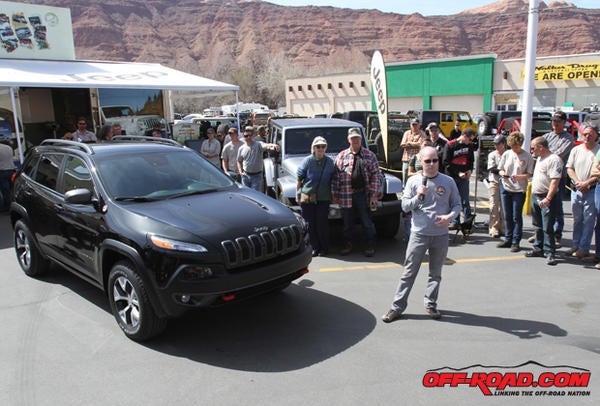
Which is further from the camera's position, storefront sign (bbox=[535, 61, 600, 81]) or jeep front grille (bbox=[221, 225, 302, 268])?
storefront sign (bbox=[535, 61, 600, 81])

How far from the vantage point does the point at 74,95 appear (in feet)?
52.5

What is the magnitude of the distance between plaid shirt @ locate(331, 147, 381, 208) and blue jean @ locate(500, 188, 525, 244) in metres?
2.00

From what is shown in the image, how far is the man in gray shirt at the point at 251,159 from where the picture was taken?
834 centimetres

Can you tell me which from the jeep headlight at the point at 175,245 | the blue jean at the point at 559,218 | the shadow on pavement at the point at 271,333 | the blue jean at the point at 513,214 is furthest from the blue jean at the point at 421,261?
the blue jean at the point at 513,214

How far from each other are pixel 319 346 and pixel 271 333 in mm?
513

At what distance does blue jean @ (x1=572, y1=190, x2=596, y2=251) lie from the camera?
6.05 meters

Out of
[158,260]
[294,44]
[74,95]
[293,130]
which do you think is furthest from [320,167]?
[294,44]

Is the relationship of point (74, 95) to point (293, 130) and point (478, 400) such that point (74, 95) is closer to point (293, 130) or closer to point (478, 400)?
point (293, 130)

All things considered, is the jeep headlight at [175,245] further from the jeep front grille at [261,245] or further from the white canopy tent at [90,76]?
the white canopy tent at [90,76]

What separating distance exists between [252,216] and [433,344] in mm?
1941

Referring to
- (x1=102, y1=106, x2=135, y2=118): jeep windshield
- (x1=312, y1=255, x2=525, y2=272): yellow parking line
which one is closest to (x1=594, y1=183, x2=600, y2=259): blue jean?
(x1=312, y1=255, x2=525, y2=272): yellow parking line

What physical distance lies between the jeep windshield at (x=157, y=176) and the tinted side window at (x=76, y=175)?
0.16 m

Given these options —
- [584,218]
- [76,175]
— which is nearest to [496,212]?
[584,218]

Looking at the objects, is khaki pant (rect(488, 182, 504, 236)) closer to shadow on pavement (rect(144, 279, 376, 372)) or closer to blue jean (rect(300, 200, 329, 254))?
blue jean (rect(300, 200, 329, 254))
